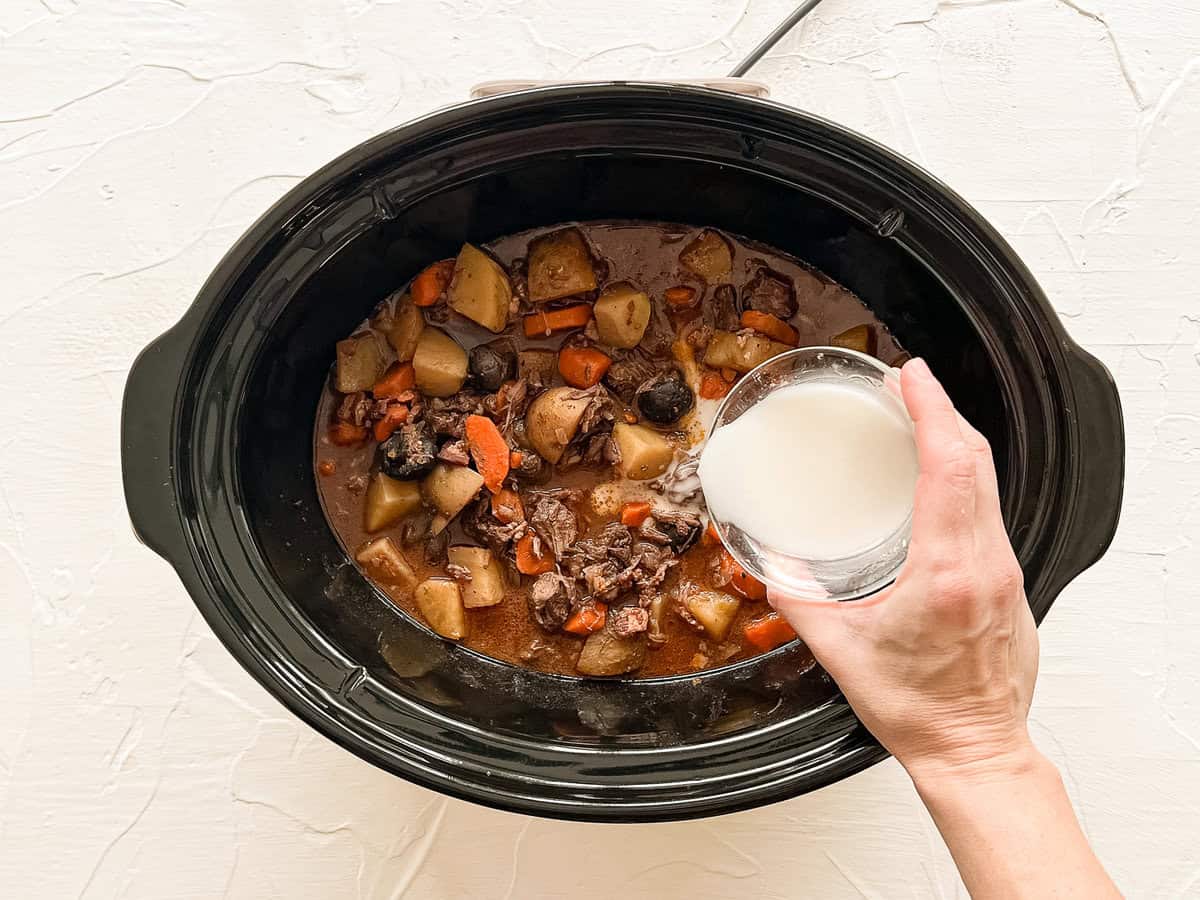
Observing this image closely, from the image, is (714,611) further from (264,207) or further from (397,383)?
(264,207)

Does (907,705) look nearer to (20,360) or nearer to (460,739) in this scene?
(460,739)

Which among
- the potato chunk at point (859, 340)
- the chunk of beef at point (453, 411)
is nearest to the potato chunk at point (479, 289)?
the chunk of beef at point (453, 411)

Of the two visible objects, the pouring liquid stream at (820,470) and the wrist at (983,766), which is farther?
the pouring liquid stream at (820,470)

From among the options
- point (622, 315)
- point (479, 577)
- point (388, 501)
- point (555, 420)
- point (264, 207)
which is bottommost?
point (479, 577)

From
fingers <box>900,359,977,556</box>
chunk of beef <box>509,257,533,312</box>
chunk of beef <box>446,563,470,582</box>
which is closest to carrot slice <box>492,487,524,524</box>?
chunk of beef <box>446,563,470,582</box>

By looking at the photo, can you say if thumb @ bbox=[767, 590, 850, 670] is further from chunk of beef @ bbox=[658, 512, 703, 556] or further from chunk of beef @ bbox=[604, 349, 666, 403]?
chunk of beef @ bbox=[604, 349, 666, 403]

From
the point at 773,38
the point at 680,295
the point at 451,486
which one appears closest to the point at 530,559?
the point at 451,486

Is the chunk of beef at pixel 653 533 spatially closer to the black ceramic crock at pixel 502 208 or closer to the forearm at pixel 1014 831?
the black ceramic crock at pixel 502 208
